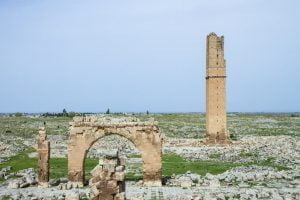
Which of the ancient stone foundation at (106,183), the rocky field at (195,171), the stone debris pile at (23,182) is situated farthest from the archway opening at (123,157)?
the ancient stone foundation at (106,183)

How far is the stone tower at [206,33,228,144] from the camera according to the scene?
177 feet

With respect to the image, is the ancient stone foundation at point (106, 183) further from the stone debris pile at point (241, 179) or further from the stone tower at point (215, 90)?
the stone tower at point (215, 90)

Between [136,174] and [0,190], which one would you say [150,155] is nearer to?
[136,174]

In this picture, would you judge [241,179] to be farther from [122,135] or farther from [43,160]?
[43,160]

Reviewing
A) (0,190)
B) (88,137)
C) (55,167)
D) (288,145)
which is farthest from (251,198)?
(288,145)

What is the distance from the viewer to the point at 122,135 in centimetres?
2997

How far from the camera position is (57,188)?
2877 centimetres

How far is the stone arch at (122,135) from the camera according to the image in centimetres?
2992

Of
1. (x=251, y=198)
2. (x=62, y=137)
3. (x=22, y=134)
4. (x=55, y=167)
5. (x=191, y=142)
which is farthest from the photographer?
(x=22, y=134)

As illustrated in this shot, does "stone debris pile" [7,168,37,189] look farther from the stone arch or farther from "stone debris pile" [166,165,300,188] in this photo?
"stone debris pile" [166,165,300,188]

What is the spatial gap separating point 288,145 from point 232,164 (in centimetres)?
1326

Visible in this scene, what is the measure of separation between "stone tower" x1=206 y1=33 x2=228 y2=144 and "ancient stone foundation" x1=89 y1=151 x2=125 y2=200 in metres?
41.7

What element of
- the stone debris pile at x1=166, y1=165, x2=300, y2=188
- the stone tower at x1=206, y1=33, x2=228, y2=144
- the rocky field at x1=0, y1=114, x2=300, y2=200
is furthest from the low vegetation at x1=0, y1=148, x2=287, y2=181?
the stone tower at x1=206, y1=33, x2=228, y2=144

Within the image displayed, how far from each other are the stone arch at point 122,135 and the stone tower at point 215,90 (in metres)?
25.2
